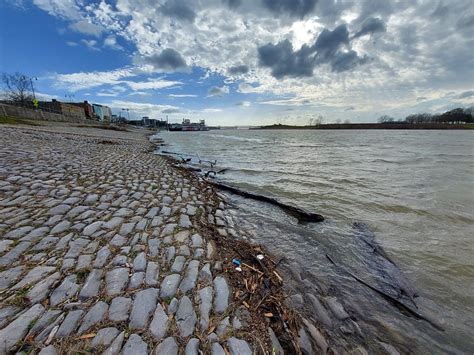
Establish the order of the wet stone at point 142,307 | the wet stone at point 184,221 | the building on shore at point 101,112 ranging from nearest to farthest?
the wet stone at point 142,307
the wet stone at point 184,221
the building on shore at point 101,112

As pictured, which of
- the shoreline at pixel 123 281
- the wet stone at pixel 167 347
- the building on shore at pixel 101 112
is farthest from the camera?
the building on shore at pixel 101 112

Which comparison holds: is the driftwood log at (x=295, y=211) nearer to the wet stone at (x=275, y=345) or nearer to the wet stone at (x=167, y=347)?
the wet stone at (x=275, y=345)

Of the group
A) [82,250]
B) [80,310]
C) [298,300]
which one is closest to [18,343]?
[80,310]

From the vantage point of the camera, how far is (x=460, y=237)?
15.6ft

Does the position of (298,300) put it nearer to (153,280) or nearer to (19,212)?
(153,280)

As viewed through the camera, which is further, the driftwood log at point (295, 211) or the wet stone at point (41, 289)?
the driftwood log at point (295, 211)

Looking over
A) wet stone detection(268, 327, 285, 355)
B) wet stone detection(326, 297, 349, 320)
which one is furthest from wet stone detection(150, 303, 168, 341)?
wet stone detection(326, 297, 349, 320)

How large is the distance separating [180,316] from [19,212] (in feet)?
11.7

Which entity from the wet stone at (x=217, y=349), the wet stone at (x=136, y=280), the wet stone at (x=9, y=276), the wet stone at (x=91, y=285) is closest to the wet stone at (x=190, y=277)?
the wet stone at (x=136, y=280)

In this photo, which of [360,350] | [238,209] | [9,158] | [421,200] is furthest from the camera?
[421,200]

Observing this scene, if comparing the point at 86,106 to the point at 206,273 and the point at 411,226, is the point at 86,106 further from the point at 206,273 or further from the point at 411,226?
the point at 411,226

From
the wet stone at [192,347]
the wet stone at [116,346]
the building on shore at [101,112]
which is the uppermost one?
the building on shore at [101,112]

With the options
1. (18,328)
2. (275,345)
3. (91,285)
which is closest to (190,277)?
(91,285)

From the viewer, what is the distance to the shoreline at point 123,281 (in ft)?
5.74
